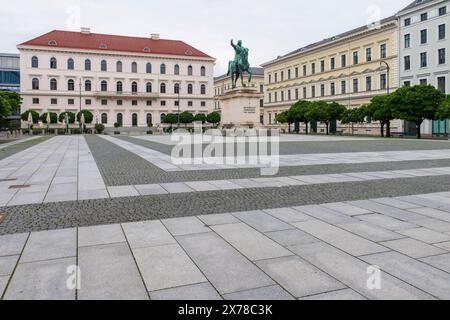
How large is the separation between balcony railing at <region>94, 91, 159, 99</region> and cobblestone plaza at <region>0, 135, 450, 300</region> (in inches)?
3618

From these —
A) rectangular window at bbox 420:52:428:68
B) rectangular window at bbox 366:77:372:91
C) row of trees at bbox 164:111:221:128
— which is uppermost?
rectangular window at bbox 420:52:428:68

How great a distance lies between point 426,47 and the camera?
5675cm

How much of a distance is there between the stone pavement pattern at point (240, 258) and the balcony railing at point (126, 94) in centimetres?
9765

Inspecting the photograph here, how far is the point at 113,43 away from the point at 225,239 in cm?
10570

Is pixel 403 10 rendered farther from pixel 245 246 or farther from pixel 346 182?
pixel 245 246

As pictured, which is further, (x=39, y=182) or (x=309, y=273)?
(x=39, y=182)

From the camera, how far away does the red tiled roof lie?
322 feet

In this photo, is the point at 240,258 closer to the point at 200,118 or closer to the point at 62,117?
the point at 62,117

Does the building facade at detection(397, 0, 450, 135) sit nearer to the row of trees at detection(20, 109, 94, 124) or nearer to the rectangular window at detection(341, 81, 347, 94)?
the rectangular window at detection(341, 81, 347, 94)

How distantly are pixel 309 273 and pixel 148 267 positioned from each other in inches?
73.6

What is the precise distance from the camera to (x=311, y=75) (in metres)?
80.2

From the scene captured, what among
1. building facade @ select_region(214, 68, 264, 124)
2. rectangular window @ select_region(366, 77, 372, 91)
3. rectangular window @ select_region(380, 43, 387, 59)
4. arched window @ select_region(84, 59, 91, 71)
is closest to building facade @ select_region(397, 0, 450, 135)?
rectangular window @ select_region(380, 43, 387, 59)

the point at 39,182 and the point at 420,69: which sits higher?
the point at 420,69
